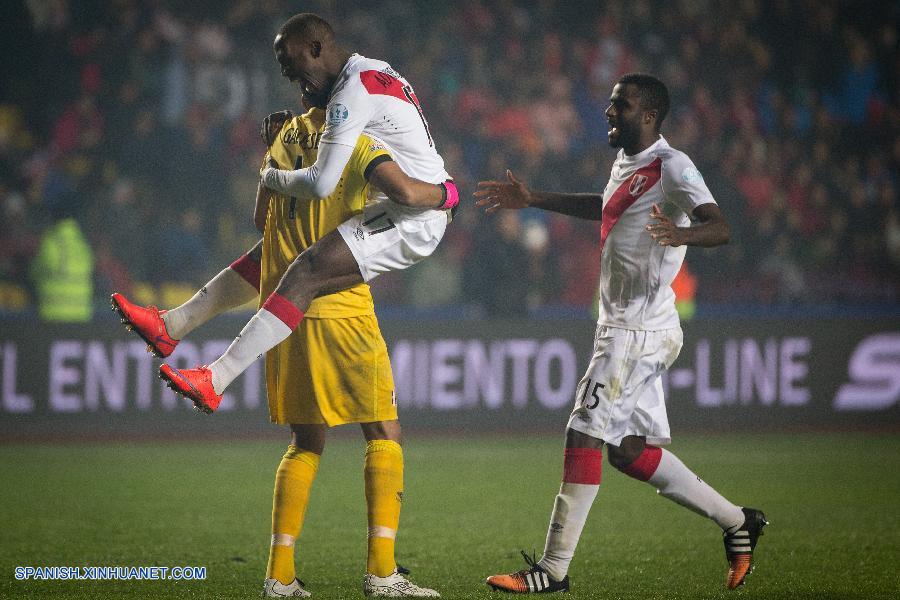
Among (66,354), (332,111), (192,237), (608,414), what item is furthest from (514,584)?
(192,237)

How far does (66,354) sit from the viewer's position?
11.3m

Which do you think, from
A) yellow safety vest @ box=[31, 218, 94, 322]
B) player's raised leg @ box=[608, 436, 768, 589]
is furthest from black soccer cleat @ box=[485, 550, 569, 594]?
yellow safety vest @ box=[31, 218, 94, 322]

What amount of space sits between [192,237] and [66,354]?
2.67 meters

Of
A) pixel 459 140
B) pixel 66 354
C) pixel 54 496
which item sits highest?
pixel 459 140

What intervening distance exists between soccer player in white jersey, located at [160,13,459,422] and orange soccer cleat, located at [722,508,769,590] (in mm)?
1840

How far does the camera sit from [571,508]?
5.25 meters

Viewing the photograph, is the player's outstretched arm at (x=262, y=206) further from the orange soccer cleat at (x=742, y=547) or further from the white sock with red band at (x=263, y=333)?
the orange soccer cleat at (x=742, y=547)

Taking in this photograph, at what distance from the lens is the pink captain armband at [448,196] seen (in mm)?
5027

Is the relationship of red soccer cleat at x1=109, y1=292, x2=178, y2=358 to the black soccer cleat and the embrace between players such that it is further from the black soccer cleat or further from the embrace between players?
the black soccer cleat

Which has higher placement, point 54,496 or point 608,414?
point 608,414

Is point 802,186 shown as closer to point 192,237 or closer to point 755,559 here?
point 192,237

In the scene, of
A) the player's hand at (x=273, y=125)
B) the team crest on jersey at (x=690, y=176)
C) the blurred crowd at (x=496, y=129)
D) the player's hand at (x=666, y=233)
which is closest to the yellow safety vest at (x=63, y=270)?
the blurred crowd at (x=496, y=129)

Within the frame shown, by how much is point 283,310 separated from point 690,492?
1953mm

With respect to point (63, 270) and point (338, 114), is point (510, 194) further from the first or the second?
point (63, 270)
